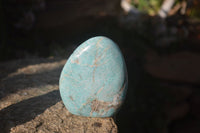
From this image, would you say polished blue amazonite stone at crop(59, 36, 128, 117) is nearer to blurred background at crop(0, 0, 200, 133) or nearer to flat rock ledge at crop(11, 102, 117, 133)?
flat rock ledge at crop(11, 102, 117, 133)

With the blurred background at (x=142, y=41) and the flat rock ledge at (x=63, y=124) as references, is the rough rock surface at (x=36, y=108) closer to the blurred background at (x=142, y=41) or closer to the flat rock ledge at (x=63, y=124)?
the flat rock ledge at (x=63, y=124)

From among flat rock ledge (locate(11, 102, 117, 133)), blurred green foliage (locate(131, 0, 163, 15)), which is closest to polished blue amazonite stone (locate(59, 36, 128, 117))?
flat rock ledge (locate(11, 102, 117, 133))

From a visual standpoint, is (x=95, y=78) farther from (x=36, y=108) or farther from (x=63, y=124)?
(x=36, y=108)

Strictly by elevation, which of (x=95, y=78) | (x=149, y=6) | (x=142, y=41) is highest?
(x=95, y=78)

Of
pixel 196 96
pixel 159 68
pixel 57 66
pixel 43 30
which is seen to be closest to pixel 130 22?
pixel 159 68

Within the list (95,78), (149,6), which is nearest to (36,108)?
(95,78)

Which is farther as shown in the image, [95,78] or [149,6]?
[149,6]
